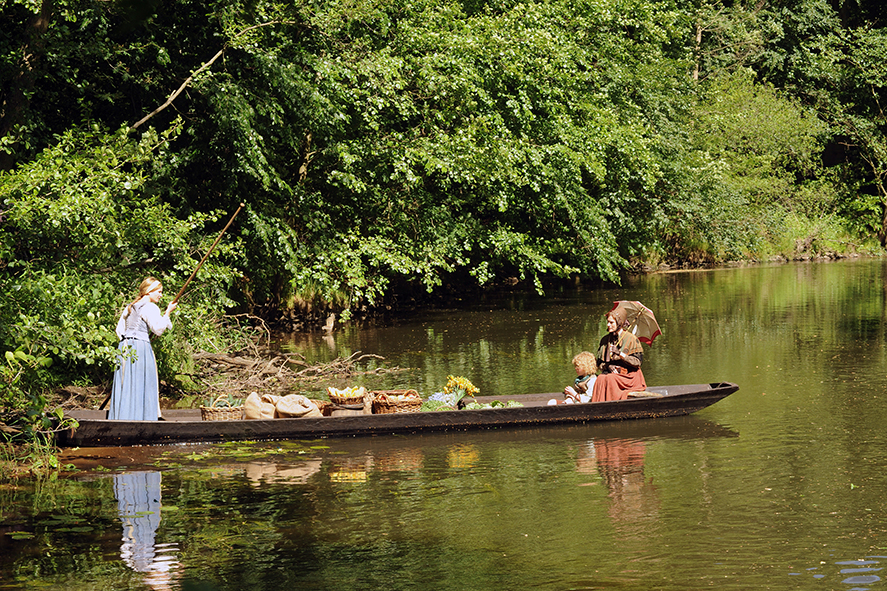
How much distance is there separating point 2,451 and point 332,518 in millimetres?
4034

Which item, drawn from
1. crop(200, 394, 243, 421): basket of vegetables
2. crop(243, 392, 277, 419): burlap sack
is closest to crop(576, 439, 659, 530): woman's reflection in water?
crop(243, 392, 277, 419): burlap sack

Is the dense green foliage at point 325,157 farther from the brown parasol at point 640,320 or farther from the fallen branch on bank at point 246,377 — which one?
the brown parasol at point 640,320

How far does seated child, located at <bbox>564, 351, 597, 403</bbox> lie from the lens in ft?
40.7

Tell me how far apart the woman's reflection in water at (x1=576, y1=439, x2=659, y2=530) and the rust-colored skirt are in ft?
3.02

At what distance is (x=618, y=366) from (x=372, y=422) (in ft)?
9.96

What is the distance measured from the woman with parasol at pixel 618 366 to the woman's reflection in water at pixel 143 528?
5.25 metres

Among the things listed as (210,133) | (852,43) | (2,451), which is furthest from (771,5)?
(2,451)

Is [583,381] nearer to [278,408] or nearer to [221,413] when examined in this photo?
[278,408]

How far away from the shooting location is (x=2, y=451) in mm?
10391

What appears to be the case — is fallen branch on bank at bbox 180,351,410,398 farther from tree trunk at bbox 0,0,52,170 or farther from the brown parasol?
the brown parasol

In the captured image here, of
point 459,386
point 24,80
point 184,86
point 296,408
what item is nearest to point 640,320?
point 459,386

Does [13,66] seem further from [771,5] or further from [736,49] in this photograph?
[771,5]

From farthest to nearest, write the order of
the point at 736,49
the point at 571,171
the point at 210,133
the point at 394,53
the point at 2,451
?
the point at 736,49, the point at 571,171, the point at 394,53, the point at 210,133, the point at 2,451

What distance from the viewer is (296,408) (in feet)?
37.8
